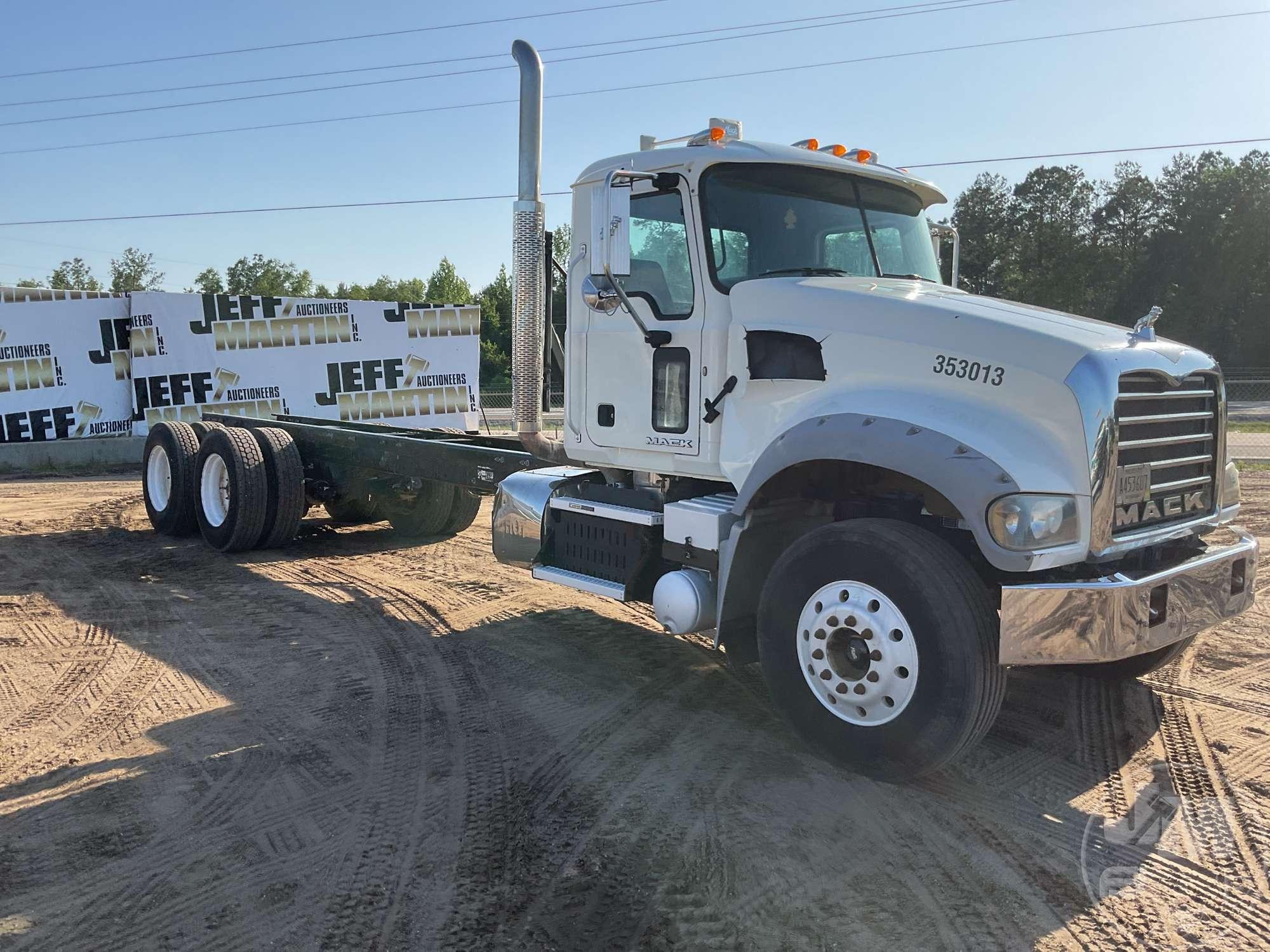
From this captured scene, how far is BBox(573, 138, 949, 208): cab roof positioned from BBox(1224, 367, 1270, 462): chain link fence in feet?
32.6

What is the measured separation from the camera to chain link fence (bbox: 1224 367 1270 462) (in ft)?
55.6

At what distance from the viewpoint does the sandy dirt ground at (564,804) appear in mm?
3098

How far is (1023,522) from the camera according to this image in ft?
11.9

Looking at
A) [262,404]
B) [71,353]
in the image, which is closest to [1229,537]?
[262,404]

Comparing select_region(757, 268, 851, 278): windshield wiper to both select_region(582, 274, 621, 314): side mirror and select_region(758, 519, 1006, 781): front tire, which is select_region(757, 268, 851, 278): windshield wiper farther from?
select_region(758, 519, 1006, 781): front tire

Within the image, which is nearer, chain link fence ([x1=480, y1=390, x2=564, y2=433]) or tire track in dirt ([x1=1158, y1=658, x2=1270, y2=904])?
tire track in dirt ([x1=1158, y1=658, x2=1270, y2=904])

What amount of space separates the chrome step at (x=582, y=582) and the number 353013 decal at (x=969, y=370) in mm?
2250

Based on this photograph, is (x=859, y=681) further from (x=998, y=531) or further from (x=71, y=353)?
(x=71, y=353)

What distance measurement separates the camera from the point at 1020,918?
310cm

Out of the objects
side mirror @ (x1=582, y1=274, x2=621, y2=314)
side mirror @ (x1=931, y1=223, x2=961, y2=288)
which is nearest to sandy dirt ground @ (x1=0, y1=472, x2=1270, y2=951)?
side mirror @ (x1=582, y1=274, x2=621, y2=314)

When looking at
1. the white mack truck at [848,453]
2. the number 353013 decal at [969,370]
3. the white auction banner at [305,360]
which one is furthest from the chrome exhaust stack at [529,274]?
the white auction banner at [305,360]

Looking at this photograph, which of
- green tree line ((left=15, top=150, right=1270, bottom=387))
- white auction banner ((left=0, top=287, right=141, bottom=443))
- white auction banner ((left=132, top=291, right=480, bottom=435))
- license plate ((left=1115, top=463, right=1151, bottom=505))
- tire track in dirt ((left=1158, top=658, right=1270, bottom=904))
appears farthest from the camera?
green tree line ((left=15, top=150, right=1270, bottom=387))

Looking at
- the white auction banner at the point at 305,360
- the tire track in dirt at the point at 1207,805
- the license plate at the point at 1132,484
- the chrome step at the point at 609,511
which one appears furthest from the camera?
the white auction banner at the point at 305,360

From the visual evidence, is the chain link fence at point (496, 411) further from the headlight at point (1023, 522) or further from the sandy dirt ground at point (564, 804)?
the headlight at point (1023, 522)
